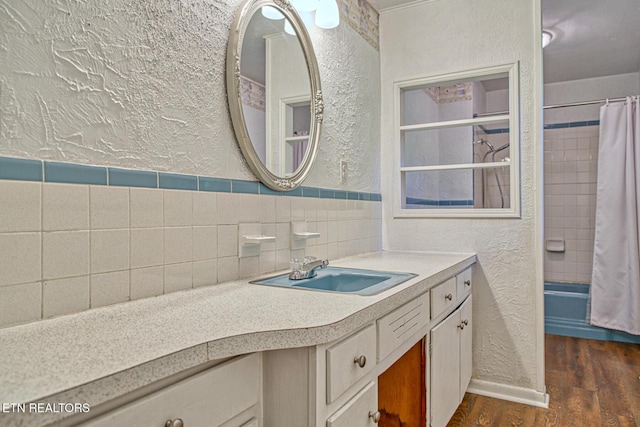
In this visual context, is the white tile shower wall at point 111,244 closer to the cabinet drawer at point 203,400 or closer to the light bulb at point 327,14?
the cabinet drawer at point 203,400

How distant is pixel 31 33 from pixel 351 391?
1.11 m

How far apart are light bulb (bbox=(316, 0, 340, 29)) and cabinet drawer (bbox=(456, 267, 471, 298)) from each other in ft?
4.62

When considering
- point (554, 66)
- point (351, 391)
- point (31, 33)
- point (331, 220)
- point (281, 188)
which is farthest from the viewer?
point (554, 66)

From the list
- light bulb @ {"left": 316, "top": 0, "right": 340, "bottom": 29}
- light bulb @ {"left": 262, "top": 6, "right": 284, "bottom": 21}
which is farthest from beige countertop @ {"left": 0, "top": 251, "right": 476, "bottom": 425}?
light bulb @ {"left": 316, "top": 0, "right": 340, "bottom": 29}

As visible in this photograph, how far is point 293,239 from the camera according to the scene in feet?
5.86

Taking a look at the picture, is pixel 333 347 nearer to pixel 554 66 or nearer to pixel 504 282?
pixel 504 282

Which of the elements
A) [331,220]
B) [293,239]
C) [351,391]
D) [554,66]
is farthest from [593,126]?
[351,391]

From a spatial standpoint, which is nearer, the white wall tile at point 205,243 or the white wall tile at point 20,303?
the white wall tile at point 20,303

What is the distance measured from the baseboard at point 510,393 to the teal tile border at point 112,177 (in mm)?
1732

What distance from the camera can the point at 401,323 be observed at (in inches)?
52.7

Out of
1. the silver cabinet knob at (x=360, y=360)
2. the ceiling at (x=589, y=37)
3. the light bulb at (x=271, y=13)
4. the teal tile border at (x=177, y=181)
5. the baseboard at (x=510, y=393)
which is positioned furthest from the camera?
the ceiling at (x=589, y=37)

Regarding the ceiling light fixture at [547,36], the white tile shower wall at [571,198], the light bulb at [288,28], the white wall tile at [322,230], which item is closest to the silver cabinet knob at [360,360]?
the white wall tile at [322,230]

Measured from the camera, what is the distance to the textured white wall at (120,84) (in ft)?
2.93

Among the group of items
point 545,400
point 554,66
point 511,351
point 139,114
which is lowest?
point 545,400
